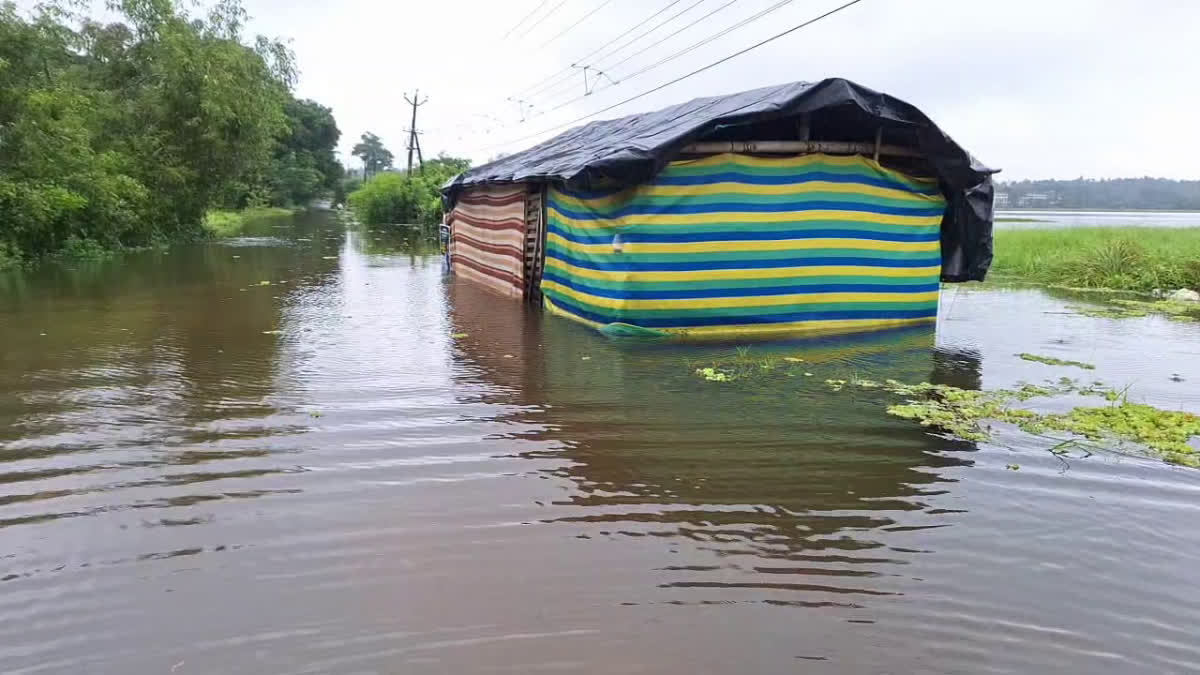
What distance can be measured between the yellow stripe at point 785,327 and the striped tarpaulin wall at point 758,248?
2 centimetres

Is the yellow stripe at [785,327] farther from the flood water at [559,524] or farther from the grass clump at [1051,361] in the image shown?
the grass clump at [1051,361]

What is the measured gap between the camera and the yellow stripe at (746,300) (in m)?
8.81

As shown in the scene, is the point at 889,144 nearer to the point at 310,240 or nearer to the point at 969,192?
the point at 969,192

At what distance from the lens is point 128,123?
22828 millimetres

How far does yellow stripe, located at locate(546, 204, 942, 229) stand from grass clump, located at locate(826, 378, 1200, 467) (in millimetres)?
2781

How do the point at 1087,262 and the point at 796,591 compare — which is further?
the point at 1087,262

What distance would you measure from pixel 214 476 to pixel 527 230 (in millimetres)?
8042

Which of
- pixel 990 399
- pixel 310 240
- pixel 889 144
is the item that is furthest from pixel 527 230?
pixel 310 240

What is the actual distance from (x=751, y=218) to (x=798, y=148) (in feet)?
3.03

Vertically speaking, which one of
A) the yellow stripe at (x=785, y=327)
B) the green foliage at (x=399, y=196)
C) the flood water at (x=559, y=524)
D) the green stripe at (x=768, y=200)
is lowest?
the flood water at (x=559, y=524)

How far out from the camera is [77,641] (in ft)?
9.59

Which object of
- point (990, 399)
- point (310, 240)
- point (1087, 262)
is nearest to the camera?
point (990, 399)

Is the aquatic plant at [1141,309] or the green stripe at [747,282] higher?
the green stripe at [747,282]

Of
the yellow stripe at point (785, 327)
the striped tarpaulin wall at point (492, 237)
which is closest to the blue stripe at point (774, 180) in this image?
the yellow stripe at point (785, 327)
